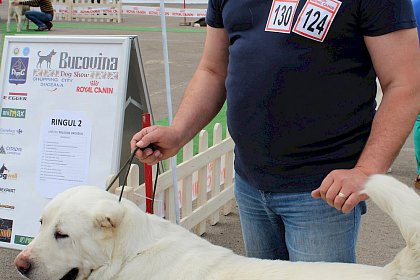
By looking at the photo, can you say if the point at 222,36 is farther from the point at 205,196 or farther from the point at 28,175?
the point at 205,196

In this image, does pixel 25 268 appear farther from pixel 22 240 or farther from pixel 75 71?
pixel 75 71

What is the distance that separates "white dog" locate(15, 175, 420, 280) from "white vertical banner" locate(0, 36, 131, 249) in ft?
5.87

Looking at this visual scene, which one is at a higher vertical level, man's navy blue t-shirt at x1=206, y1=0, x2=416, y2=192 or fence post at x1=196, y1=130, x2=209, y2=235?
man's navy blue t-shirt at x1=206, y1=0, x2=416, y2=192

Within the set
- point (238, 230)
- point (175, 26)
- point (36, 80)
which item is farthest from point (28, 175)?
point (175, 26)

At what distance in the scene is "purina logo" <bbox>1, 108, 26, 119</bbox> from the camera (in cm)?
453

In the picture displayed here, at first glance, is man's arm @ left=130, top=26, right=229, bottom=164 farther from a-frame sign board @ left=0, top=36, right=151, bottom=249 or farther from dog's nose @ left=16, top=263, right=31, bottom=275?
a-frame sign board @ left=0, top=36, right=151, bottom=249

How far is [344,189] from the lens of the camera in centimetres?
194

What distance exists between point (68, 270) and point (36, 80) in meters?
2.49

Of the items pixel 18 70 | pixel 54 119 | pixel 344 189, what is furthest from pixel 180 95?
pixel 344 189

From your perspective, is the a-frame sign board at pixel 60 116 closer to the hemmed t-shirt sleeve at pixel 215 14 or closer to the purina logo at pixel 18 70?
the purina logo at pixel 18 70

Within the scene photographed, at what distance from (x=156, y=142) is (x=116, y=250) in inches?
19.7

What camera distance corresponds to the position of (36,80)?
4520 millimetres

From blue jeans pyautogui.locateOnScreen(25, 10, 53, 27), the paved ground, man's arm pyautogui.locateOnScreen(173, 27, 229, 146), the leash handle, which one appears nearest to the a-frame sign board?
the leash handle

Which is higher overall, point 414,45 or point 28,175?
point 414,45
